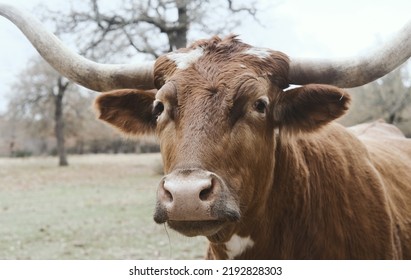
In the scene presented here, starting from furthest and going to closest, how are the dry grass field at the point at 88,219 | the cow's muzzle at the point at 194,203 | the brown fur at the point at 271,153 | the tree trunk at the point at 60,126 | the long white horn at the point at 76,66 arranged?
the tree trunk at the point at 60,126 < the dry grass field at the point at 88,219 < the long white horn at the point at 76,66 < the brown fur at the point at 271,153 < the cow's muzzle at the point at 194,203

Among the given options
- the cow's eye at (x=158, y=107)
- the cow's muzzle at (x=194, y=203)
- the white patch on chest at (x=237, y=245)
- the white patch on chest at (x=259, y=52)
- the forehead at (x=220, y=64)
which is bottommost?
the white patch on chest at (x=237, y=245)

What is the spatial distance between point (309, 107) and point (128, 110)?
1103mm

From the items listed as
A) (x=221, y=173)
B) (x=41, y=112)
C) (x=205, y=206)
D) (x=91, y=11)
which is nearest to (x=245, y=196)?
(x=221, y=173)

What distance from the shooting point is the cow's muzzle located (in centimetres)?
204

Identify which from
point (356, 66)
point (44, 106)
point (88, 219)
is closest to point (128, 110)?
point (356, 66)

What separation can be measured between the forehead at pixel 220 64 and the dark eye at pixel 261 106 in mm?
144

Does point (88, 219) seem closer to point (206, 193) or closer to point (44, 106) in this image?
point (206, 193)

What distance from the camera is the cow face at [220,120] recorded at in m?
2.11

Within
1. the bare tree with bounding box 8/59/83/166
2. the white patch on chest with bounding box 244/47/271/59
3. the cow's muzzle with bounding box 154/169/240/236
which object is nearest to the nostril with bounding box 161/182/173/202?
the cow's muzzle with bounding box 154/169/240/236

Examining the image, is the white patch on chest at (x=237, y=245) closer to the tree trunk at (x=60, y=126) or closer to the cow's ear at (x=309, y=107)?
the cow's ear at (x=309, y=107)

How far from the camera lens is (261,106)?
250 cm

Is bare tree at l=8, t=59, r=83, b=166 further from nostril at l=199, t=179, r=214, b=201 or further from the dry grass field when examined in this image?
nostril at l=199, t=179, r=214, b=201

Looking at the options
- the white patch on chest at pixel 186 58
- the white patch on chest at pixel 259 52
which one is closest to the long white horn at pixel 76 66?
the white patch on chest at pixel 186 58
